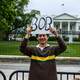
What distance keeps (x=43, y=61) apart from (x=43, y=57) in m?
0.07

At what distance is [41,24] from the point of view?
7.25 m

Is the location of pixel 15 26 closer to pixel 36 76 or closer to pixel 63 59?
pixel 63 59

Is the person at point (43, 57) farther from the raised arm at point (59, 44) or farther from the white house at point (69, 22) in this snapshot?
the white house at point (69, 22)

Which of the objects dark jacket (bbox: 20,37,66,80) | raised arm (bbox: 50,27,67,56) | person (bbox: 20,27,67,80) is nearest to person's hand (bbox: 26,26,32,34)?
person (bbox: 20,27,67,80)

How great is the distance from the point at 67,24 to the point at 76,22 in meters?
2.34

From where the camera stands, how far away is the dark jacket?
6.95 metres

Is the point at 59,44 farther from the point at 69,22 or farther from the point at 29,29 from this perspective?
the point at 69,22

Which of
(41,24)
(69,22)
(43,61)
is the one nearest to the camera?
(43,61)

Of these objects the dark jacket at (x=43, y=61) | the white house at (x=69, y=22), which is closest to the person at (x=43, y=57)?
the dark jacket at (x=43, y=61)

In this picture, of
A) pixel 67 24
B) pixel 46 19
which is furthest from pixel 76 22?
pixel 46 19

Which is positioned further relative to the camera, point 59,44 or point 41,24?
point 41,24

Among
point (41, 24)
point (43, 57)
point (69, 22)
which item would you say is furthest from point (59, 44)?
point (69, 22)

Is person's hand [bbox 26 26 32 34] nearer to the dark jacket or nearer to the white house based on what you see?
the dark jacket

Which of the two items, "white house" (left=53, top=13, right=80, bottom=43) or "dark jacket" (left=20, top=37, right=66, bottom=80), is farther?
"white house" (left=53, top=13, right=80, bottom=43)
